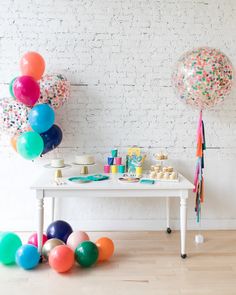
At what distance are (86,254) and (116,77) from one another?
57.7 inches

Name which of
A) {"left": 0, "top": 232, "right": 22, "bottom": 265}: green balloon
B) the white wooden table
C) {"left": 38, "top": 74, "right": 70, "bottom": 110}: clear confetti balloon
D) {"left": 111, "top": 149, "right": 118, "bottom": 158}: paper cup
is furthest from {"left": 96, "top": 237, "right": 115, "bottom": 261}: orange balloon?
{"left": 38, "top": 74, "right": 70, "bottom": 110}: clear confetti balloon

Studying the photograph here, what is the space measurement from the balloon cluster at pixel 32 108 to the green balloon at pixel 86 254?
2.24ft

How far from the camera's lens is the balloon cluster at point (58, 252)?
2.21m

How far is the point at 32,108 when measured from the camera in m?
2.50

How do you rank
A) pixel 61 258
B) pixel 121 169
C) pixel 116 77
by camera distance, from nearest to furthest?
pixel 61 258, pixel 121 169, pixel 116 77

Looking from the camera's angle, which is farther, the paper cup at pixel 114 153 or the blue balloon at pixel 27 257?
the paper cup at pixel 114 153

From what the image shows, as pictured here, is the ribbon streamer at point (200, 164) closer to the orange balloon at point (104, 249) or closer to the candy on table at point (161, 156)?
the candy on table at point (161, 156)

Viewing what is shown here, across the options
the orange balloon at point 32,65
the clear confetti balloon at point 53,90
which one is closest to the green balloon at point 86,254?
the clear confetti balloon at point 53,90

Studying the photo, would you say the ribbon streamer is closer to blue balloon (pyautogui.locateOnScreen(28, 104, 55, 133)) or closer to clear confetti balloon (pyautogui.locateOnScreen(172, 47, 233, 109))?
clear confetti balloon (pyautogui.locateOnScreen(172, 47, 233, 109))

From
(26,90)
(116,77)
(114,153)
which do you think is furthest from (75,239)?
(116,77)

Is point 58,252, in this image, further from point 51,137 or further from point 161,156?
point 161,156

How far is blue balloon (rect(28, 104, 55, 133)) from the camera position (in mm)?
2408

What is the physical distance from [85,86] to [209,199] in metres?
1.44

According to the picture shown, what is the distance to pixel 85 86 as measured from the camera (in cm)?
298
